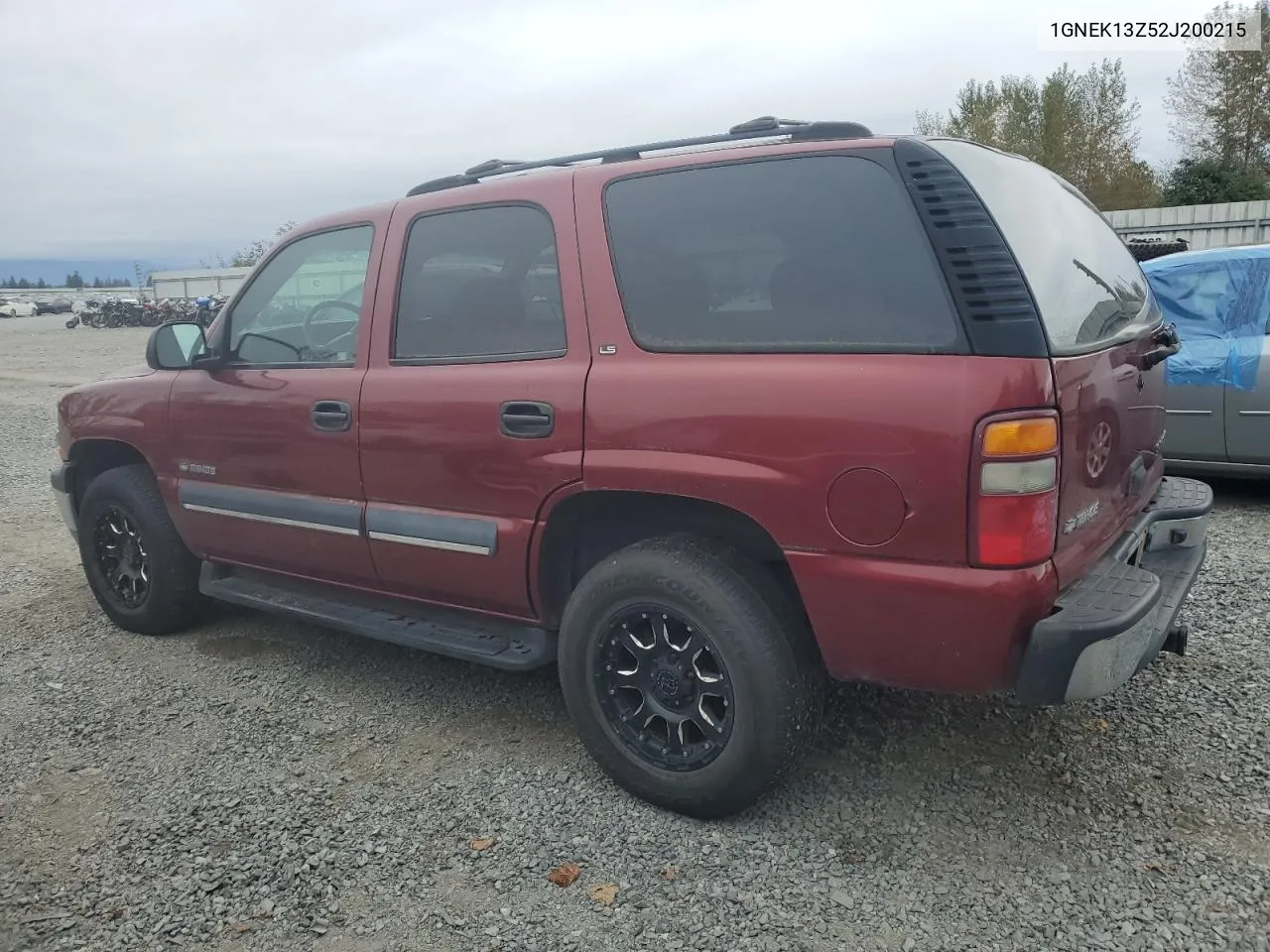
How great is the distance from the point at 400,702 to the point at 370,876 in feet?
3.70

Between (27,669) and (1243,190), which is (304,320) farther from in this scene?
(1243,190)

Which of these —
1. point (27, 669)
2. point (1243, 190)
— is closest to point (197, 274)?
point (1243, 190)

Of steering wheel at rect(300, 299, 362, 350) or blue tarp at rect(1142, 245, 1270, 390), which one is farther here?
blue tarp at rect(1142, 245, 1270, 390)

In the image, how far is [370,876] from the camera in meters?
2.73

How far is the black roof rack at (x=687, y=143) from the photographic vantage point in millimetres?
2791

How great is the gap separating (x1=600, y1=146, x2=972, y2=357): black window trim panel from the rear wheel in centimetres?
264

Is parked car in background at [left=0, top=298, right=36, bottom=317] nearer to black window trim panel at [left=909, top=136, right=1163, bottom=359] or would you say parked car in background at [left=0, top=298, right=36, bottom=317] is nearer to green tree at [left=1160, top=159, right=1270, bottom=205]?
green tree at [left=1160, top=159, right=1270, bottom=205]

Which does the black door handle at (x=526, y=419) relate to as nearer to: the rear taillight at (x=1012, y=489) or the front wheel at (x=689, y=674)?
the front wheel at (x=689, y=674)

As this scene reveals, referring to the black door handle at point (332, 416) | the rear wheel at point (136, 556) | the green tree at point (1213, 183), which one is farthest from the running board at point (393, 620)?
the green tree at point (1213, 183)

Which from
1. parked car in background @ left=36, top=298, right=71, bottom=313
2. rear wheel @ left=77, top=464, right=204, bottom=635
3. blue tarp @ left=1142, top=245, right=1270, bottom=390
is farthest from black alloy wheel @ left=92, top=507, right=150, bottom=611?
parked car in background @ left=36, top=298, right=71, bottom=313

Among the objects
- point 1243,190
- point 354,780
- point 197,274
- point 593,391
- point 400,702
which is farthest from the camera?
point 197,274

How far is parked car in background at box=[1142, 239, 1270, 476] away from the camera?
5574mm

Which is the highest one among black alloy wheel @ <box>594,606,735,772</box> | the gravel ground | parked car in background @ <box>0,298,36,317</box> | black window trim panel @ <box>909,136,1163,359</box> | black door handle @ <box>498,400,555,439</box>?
parked car in background @ <box>0,298,36,317</box>

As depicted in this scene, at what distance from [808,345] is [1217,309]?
4464 millimetres
